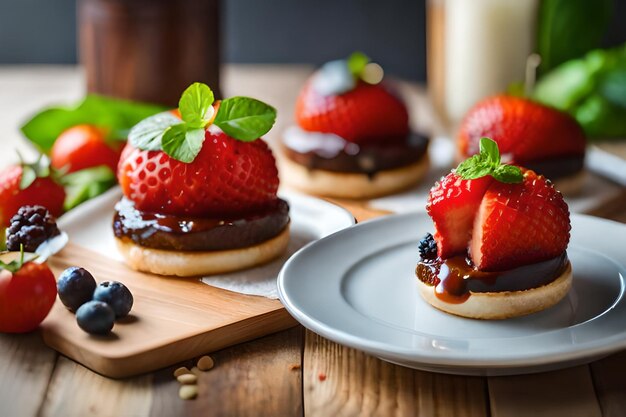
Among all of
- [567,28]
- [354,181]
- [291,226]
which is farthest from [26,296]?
[567,28]

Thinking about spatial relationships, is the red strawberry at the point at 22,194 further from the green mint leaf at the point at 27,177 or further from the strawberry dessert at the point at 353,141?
the strawberry dessert at the point at 353,141

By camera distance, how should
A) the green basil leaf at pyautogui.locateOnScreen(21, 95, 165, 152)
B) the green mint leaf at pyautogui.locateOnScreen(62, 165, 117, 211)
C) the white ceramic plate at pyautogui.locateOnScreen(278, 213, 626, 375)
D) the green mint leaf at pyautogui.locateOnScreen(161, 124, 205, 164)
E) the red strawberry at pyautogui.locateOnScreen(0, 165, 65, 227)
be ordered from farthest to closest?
the green basil leaf at pyautogui.locateOnScreen(21, 95, 165, 152) < the green mint leaf at pyautogui.locateOnScreen(62, 165, 117, 211) < the red strawberry at pyautogui.locateOnScreen(0, 165, 65, 227) < the green mint leaf at pyautogui.locateOnScreen(161, 124, 205, 164) < the white ceramic plate at pyautogui.locateOnScreen(278, 213, 626, 375)

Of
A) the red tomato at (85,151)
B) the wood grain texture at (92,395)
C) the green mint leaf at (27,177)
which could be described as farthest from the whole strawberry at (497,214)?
the red tomato at (85,151)

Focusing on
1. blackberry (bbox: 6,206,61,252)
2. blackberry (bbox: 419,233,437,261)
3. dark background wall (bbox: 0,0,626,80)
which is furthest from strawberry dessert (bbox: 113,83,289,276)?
dark background wall (bbox: 0,0,626,80)

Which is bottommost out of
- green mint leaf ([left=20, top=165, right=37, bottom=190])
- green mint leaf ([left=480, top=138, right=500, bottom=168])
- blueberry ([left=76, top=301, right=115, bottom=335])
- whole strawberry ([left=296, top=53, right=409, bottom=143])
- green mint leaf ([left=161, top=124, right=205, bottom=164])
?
blueberry ([left=76, top=301, right=115, bottom=335])

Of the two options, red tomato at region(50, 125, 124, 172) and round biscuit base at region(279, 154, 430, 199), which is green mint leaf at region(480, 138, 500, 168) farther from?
red tomato at region(50, 125, 124, 172)

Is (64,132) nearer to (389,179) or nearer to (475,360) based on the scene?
(389,179)
